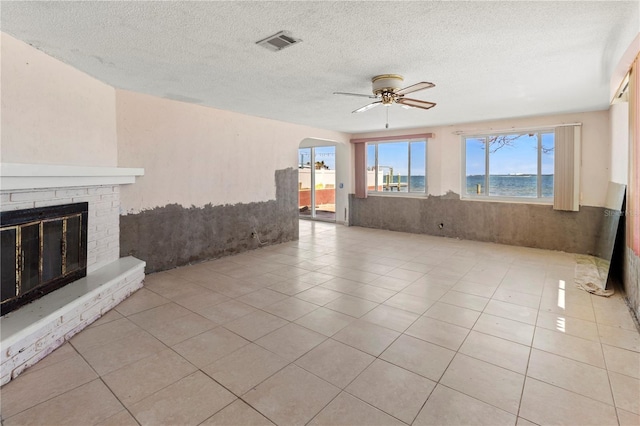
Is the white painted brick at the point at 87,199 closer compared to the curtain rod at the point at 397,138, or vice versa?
the white painted brick at the point at 87,199

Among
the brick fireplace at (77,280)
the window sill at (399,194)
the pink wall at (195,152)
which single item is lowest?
the brick fireplace at (77,280)

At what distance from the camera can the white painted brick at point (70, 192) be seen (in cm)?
284

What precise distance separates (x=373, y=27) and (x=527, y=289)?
3.27 meters

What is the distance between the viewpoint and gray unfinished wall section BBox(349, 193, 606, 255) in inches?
212

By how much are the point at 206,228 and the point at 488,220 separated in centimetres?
528

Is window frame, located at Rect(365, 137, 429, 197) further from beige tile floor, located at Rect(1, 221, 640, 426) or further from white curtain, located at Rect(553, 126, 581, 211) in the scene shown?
beige tile floor, located at Rect(1, 221, 640, 426)

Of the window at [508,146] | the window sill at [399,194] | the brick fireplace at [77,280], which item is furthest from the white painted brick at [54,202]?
the window at [508,146]

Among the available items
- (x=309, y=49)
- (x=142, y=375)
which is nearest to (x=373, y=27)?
(x=309, y=49)

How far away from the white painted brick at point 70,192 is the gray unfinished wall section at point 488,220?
6015mm

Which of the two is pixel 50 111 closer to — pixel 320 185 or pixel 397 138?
pixel 397 138

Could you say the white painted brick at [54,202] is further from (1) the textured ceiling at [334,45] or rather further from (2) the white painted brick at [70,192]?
(1) the textured ceiling at [334,45]

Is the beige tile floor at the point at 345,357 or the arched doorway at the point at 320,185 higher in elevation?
the arched doorway at the point at 320,185

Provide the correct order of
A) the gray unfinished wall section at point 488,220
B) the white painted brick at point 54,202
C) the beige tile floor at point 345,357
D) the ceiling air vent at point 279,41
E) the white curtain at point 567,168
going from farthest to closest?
1. the gray unfinished wall section at point 488,220
2. the white curtain at point 567,168
3. the white painted brick at point 54,202
4. the ceiling air vent at point 279,41
5. the beige tile floor at point 345,357

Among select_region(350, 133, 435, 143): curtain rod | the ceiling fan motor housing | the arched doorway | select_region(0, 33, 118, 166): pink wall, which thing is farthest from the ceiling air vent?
the arched doorway
